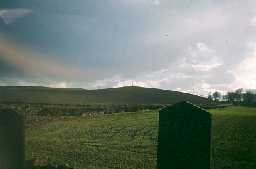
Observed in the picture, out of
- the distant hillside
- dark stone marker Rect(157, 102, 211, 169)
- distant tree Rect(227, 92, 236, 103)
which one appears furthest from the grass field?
distant tree Rect(227, 92, 236, 103)

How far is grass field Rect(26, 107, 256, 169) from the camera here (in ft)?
70.4

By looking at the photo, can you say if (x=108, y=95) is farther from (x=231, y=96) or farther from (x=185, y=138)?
(x=185, y=138)

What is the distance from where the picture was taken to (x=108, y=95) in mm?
125562

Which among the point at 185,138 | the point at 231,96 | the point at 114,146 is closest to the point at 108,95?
the point at 231,96

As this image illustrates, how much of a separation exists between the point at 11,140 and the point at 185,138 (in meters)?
6.33

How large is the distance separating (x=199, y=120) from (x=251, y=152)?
39.9 ft

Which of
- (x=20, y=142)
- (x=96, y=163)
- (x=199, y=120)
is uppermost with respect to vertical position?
(x=199, y=120)

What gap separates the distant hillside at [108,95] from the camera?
4464 inches

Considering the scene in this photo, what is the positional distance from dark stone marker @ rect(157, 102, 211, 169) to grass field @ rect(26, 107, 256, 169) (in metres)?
5.29

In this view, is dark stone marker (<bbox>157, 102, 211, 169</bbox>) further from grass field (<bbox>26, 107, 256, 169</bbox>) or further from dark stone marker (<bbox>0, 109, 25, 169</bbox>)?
grass field (<bbox>26, 107, 256, 169</bbox>)

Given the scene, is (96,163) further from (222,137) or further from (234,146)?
(222,137)

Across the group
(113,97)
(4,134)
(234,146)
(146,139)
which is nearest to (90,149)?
(146,139)

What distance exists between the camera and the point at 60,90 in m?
132

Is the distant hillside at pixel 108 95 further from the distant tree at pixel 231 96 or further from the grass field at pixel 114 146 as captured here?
the grass field at pixel 114 146
